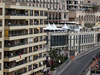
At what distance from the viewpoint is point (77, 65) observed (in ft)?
318

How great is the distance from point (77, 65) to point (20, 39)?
3489 cm

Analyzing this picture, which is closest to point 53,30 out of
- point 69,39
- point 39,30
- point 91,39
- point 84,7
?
point 69,39

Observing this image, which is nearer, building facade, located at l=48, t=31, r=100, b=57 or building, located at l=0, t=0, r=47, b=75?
building, located at l=0, t=0, r=47, b=75

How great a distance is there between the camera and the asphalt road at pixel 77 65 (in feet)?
290

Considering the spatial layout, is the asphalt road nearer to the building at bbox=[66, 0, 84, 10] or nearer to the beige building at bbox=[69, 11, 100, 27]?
the beige building at bbox=[69, 11, 100, 27]

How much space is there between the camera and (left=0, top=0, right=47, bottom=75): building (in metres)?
59.9

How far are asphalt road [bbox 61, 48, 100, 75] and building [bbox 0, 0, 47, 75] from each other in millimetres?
14969

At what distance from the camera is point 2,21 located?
194 ft

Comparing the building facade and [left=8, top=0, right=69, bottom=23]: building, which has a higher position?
[left=8, top=0, right=69, bottom=23]: building

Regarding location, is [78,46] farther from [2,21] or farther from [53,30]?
[2,21]

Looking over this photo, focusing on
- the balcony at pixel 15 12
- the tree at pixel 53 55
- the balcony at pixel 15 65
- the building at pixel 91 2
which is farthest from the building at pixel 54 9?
the balcony at pixel 15 65

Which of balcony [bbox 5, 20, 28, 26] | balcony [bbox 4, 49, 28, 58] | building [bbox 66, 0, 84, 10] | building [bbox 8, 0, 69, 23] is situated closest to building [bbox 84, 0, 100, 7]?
building [bbox 66, 0, 84, 10]

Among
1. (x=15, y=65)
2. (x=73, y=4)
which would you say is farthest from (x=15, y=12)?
(x=73, y=4)

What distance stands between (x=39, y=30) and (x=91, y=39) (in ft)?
208
